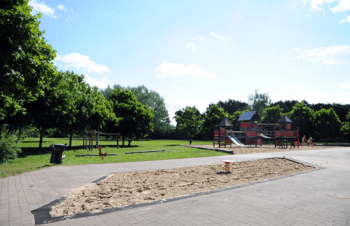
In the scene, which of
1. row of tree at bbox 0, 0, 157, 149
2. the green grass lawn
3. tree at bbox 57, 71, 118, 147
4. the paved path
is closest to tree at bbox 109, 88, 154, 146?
row of tree at bbox 0, 0, 157, 149

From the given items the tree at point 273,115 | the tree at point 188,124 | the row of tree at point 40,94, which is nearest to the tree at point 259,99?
the tree at point 273,115

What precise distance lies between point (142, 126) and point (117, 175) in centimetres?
2739

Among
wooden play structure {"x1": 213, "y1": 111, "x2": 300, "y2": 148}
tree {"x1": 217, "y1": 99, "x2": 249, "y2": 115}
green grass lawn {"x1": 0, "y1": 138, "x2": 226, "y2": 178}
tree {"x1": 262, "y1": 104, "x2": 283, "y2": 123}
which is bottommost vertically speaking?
green grass lawn {"x1": 0, "y1": 138, "x2": 226, "y2": 178}

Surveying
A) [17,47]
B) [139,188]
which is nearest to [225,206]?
[139,188]

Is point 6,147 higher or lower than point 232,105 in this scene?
lower

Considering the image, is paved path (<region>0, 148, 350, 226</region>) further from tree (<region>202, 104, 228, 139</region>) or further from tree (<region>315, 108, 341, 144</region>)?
tree (<region>315, 108, 341, 144</region>)

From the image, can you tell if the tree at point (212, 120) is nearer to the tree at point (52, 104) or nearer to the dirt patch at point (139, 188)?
the tree at point (52, 104)

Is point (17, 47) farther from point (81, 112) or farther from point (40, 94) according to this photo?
point (81, 112)

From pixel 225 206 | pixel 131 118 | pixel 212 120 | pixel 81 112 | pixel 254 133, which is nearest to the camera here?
pixel 225 206

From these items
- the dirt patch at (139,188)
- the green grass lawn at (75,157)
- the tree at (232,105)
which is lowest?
the green grass lawn at (75,157)

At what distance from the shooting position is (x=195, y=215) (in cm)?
480

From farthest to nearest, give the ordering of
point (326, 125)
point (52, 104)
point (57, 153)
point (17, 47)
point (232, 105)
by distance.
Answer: point (232, 105) < point (326, 125) < point (52, 104) < point (57, 153) < point (17, 47)

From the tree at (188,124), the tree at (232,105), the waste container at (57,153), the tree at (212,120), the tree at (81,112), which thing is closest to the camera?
the waste container at (57,153)

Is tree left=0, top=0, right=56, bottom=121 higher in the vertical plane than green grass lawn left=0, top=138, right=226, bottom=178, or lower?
higher
